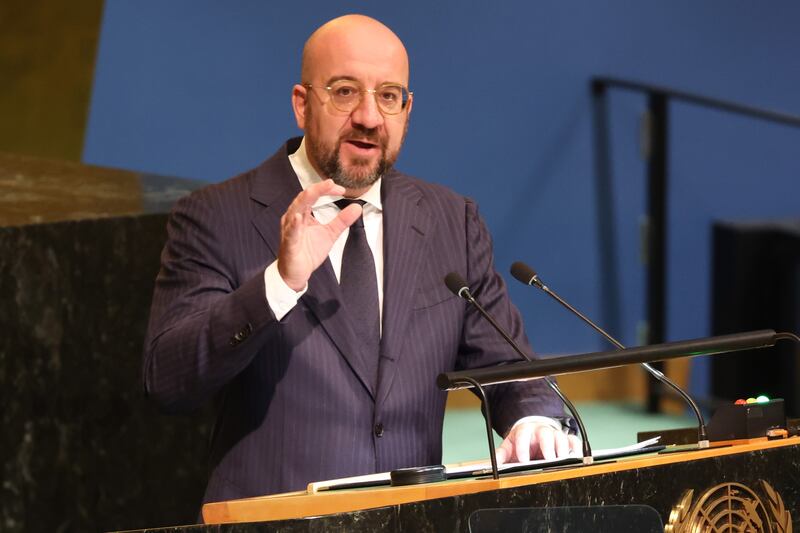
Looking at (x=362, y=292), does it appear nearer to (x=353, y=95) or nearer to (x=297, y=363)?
(x=297, y=363)

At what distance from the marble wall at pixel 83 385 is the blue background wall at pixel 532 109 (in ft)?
5.36

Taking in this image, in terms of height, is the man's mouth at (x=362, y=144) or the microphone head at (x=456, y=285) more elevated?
the man's mouth at (x=362, y=144)

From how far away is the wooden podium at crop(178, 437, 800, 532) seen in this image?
1523 millimetres

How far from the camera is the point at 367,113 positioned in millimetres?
2420

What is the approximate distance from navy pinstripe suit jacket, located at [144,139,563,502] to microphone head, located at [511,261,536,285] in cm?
27

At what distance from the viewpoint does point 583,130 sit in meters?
5.77

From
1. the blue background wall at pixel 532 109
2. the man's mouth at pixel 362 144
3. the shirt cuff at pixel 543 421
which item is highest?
the blue background wall at pixel 532 109

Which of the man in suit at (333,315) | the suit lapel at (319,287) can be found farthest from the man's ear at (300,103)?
the suit lapel at (319,287)

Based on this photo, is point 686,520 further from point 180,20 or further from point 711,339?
point 180,20

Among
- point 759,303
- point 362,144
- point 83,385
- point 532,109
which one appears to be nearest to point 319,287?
point 362,144

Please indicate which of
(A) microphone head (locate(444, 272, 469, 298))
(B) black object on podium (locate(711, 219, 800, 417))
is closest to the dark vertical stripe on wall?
(B) black object on podium (locate(711, 219, 800, 417))

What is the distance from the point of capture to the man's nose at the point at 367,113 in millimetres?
2420

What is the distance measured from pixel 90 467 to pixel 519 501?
1.65 meters

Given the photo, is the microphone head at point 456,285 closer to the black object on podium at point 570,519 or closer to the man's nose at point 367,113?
the man's nose at point 367,113
